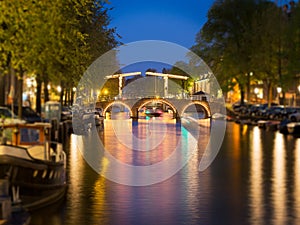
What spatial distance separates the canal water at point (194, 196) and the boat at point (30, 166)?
46cm

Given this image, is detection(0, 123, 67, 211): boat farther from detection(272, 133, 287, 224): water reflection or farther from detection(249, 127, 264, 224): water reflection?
detection(272, 133, 287, 224): water reflection

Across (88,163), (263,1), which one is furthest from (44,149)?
(263,1)

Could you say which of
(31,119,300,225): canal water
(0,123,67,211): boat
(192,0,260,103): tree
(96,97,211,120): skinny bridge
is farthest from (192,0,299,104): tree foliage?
(0,123,67,211): boat

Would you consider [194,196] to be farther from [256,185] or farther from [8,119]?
[8,119]

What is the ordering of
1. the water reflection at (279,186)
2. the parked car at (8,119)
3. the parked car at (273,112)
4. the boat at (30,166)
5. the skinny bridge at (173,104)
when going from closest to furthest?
the boat at (30,166)
the water reflection at (279,186)
the parked car at (8,119)
the parked car at (273,112)
the skinny bridge at (173,104)

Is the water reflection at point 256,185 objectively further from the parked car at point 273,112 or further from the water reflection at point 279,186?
the parked car at point 273,112

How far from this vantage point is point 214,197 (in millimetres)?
21625

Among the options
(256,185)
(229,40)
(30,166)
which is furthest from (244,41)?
(30,166)

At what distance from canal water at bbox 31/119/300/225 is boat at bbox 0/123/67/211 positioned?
0.46 m

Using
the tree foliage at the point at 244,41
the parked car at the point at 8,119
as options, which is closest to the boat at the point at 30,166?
the parked car at the point at 8,119

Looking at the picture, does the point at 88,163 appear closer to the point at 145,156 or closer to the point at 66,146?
the point at 145,156

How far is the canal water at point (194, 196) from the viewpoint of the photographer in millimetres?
18016

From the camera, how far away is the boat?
1669 centimetres

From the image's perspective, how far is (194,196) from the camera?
21891 mm
